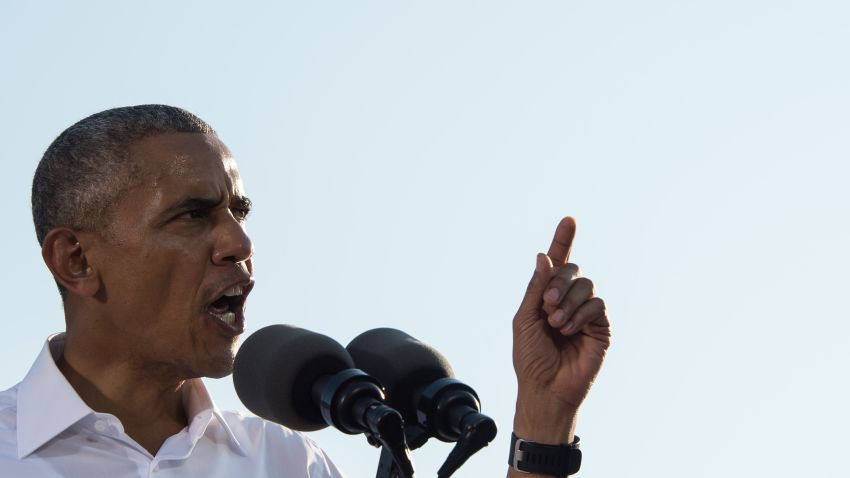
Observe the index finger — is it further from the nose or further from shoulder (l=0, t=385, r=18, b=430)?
shoulder (l=0, t=385, r=18, b=430)

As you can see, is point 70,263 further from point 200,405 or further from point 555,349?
point 555,349

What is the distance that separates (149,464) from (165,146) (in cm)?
120

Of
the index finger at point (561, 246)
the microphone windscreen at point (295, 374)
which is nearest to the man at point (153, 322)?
the index finger at point (561, 246)

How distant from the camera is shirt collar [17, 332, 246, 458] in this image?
12.7 feet

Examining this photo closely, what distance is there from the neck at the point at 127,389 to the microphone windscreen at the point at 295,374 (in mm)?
782

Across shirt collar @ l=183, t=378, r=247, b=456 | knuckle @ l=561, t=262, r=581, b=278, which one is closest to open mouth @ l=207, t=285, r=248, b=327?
shirt collar @ l=183, t=378, r=247, b=456

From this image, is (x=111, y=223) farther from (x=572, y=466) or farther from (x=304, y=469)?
(x=572, y=466)

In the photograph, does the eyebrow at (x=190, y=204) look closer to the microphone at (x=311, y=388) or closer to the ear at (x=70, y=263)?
the ear at (x=70, y=263)

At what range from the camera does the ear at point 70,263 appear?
13.7 feet

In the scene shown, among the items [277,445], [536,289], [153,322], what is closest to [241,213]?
[153,322]

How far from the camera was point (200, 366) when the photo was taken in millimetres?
4008

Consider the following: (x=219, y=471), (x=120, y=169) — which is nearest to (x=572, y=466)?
(x=219, y=471)

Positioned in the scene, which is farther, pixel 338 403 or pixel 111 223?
pixel 111 223

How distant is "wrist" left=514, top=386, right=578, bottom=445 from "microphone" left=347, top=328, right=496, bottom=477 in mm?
528
